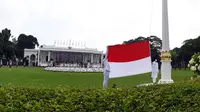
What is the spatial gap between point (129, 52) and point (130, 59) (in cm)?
22

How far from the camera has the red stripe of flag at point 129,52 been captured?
9.49m

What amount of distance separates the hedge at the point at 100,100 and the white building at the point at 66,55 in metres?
68.9

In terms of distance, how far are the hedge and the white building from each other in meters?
68.9

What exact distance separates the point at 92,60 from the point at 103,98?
73045mm

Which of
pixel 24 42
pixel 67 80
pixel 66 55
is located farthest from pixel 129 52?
pixel 24 42

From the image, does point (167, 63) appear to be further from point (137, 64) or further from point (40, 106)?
point (40, 106)

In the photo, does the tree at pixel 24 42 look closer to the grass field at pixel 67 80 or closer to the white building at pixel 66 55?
the white building at pixel 66 55

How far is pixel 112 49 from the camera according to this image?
9734mm

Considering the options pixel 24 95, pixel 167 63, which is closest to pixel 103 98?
pixel 24 95

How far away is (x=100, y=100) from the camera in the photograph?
155 inches

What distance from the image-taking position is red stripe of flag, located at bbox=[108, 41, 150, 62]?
9.49m

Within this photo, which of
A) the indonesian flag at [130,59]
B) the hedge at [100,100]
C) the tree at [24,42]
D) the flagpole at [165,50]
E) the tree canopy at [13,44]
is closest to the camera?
the hedge at [100,100]

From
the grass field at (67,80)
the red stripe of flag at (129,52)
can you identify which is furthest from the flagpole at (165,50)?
the red stripe of flag at (129,52)

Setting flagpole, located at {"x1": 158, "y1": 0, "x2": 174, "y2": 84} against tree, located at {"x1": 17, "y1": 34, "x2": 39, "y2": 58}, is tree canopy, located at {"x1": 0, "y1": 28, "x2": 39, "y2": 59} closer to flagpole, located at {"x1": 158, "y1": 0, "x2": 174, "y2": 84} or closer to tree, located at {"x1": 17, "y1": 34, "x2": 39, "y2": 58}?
tree, located at {"x1": 17, "y1": 34, "x2": 39, "y2": 58}
